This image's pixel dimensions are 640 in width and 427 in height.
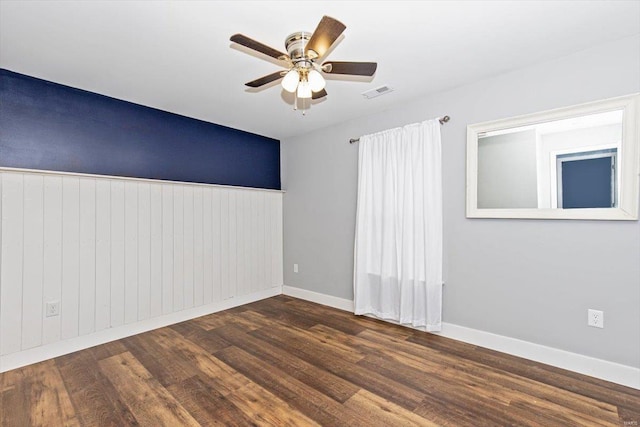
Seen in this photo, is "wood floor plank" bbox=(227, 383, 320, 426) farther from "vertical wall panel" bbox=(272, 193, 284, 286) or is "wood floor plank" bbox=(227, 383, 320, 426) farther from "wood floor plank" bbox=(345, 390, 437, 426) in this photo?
"vertical wall panel" bbox=(272, 193, 284, 286)

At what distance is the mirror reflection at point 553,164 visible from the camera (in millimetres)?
2156

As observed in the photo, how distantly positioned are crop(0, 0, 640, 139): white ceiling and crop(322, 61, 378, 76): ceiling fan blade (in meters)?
0.15

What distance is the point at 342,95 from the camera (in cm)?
299

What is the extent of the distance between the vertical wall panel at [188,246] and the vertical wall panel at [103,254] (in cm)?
76

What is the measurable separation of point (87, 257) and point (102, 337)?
781mm

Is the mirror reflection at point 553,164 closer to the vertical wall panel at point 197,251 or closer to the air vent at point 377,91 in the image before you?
the air vent at point 377,91

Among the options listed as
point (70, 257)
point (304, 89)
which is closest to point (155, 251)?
point (70, 257)

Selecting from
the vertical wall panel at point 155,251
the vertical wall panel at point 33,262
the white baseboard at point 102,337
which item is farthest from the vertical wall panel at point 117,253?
the vertical wall panel at point 33,262

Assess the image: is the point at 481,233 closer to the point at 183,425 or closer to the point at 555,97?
the point at 555,97

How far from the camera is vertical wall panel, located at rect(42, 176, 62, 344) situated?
2.52 metres

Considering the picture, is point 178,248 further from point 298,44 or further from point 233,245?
point 298,44

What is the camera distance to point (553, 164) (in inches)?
94.5

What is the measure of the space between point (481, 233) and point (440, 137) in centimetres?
101

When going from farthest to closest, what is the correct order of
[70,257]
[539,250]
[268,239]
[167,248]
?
[268,239] < [167,248] < [70,257] < [539,250]
